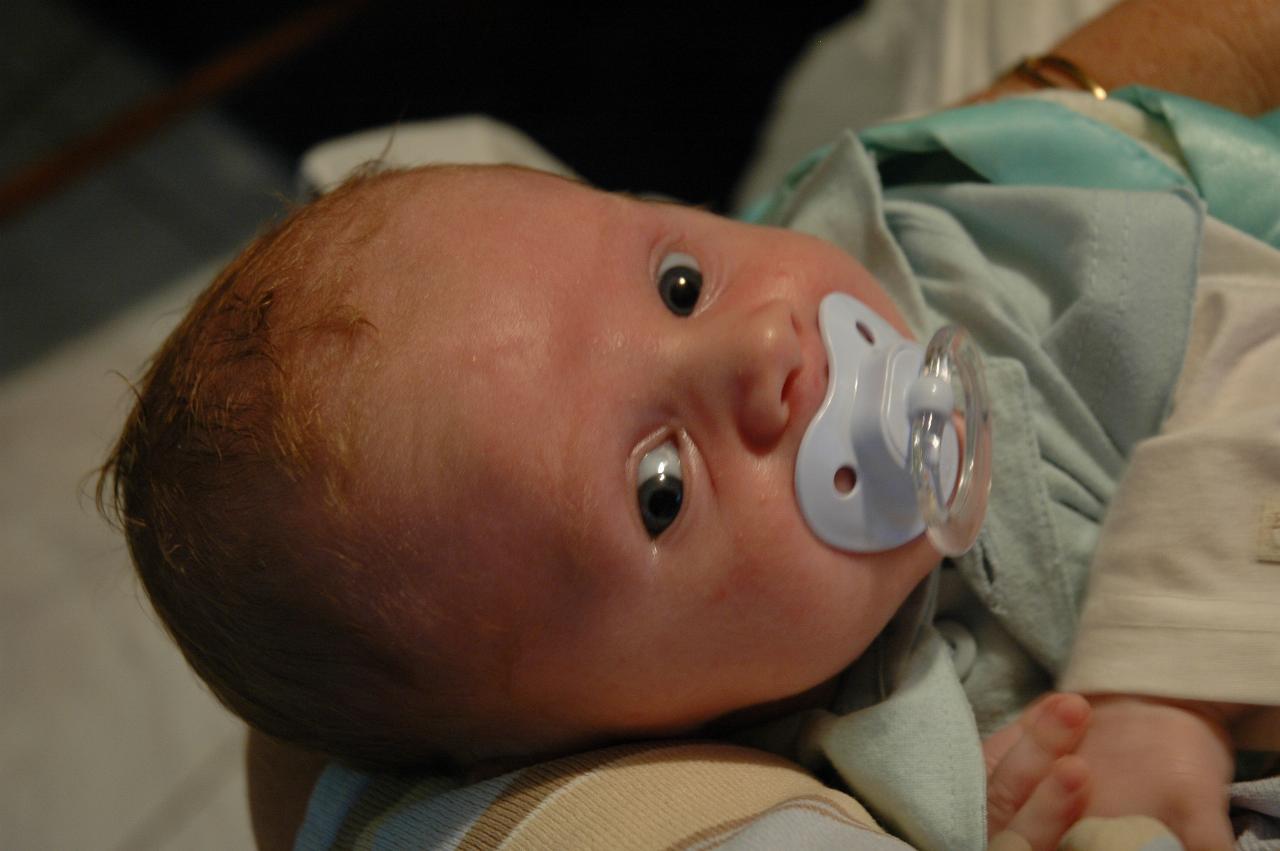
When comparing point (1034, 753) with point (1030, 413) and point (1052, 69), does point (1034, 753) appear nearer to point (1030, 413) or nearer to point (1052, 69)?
point (1030, 413)

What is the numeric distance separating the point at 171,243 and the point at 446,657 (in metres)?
1.41

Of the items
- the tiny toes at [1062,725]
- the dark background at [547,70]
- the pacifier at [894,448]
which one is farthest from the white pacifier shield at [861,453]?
the dark background at [547,70]

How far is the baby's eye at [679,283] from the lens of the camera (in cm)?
65

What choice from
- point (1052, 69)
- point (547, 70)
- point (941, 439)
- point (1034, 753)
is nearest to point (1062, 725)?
point (1034, 753)

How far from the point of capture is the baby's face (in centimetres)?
59

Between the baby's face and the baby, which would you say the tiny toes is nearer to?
the baby

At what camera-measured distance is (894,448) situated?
621 millimetres

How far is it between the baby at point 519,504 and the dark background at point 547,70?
3.51ft

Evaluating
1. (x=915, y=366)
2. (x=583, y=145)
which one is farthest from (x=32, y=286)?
(x=915, y=366)

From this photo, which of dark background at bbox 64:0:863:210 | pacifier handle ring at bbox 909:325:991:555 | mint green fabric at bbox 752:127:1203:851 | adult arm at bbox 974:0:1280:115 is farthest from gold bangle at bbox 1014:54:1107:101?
dark background at bbox 64:0:863:210

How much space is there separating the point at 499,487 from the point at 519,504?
14mm

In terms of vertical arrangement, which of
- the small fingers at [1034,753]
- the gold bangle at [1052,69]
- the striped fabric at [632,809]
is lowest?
the small fingers at [1034,753]

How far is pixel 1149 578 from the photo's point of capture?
0.64 m

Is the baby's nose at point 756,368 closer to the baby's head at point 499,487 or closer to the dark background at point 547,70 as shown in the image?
the baby's head at point 499,487
